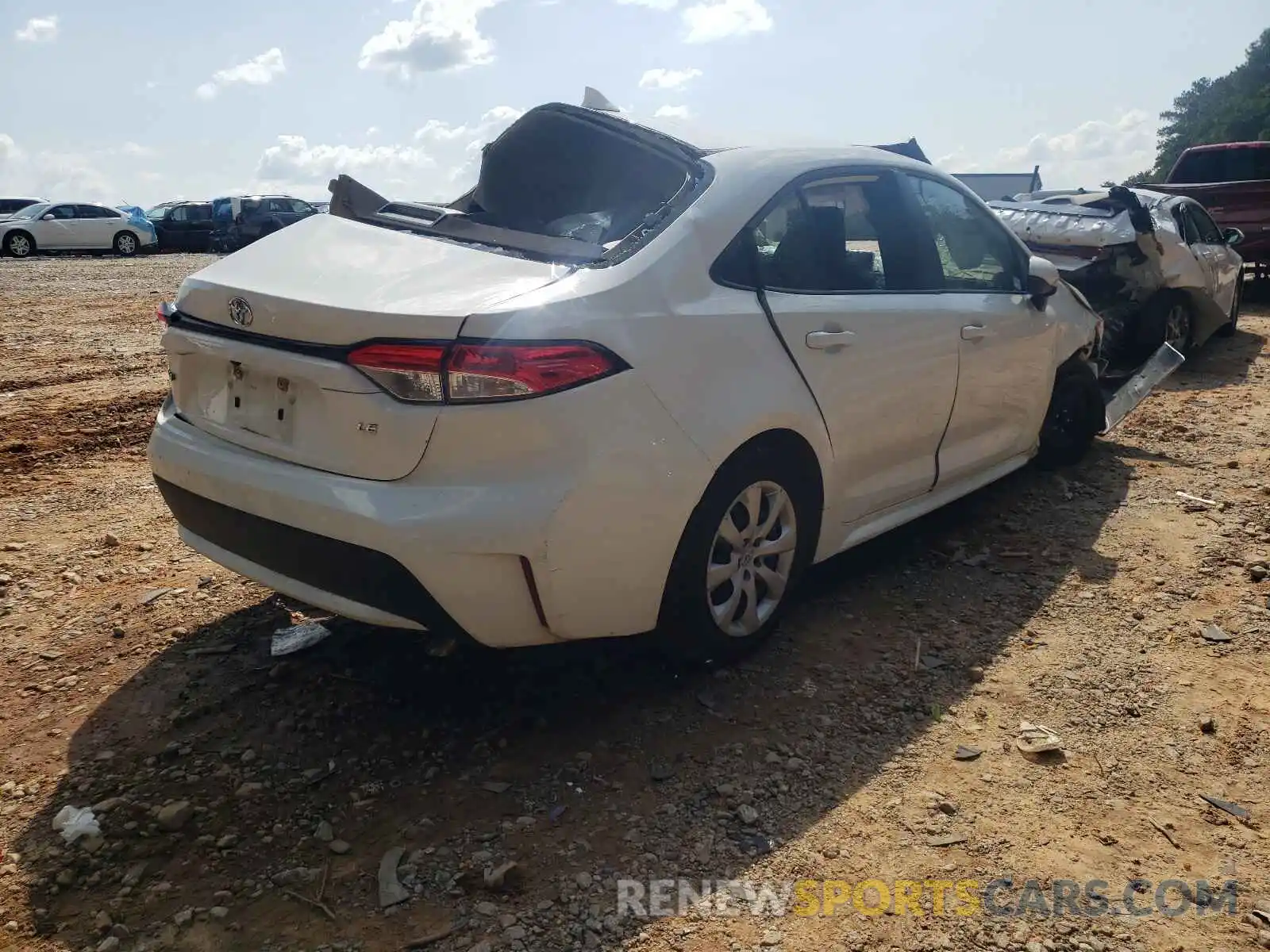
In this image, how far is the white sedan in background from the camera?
24812 mm

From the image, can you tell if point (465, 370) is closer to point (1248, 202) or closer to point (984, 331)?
point (984, 331)

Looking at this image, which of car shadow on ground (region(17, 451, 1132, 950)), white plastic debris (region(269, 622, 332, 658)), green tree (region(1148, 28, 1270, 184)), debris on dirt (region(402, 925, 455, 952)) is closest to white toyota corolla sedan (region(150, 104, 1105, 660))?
car shadow on ground (region(17, 451, 1132, 950))

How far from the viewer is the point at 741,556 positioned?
3.21 meters

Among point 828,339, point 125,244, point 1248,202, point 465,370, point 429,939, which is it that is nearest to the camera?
point 429,939

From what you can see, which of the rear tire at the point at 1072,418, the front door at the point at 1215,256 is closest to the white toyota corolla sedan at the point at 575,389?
the rear tire at the point at 1072,418

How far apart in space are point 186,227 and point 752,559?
2862 cm

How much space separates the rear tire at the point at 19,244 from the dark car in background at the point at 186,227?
355 centimetres

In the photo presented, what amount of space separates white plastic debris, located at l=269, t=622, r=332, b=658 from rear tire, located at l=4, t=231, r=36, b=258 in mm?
25858

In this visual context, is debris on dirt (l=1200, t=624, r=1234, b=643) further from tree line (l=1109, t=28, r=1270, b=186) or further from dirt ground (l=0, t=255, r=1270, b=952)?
tree line (l=1109, t=28, r=1270, b=186)

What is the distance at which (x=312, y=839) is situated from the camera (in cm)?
256

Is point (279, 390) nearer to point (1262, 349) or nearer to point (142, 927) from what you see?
point (142, 927)

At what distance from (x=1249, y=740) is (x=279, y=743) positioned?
2828mm

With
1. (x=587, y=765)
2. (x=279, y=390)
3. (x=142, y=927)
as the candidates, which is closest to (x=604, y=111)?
(x=279, y=390)

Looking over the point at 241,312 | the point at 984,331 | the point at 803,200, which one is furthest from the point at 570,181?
the point at 984,331
